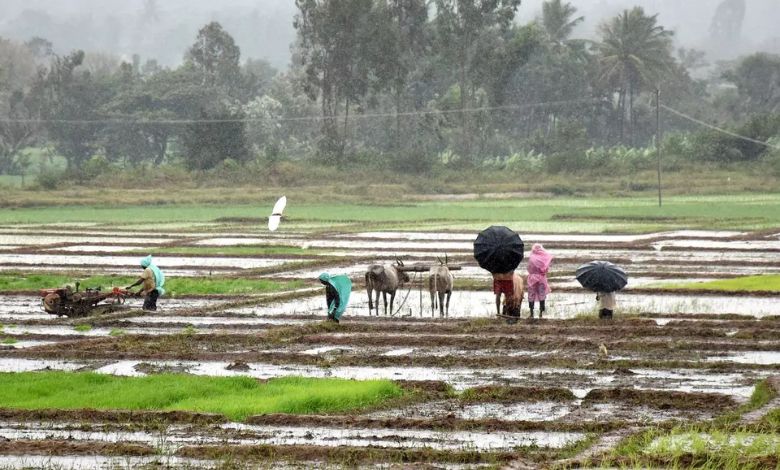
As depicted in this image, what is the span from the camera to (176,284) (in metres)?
23.6

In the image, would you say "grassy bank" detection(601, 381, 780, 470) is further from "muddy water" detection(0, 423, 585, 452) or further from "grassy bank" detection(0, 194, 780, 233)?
"grassy bank" detection(0, 194, 780, 233)

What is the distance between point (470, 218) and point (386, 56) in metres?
19.8

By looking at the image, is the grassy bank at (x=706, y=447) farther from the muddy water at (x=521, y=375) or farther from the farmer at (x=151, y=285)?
the farmer at (x=151, y=285)

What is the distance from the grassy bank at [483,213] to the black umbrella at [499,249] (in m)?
19.8

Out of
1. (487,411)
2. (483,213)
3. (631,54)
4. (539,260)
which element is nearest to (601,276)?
(539,260)

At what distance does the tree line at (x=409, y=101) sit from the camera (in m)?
61.9

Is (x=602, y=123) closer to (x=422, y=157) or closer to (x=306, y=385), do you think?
(x=422, y=157)

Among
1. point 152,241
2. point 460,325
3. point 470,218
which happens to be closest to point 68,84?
point 470,218

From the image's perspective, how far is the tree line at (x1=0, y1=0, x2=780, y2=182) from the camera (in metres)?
61.9

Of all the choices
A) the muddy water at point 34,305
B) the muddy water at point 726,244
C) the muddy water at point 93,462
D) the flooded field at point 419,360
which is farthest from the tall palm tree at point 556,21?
the muddy water at point 93,462

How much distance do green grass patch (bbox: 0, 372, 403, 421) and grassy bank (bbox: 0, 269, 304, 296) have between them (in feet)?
30.1

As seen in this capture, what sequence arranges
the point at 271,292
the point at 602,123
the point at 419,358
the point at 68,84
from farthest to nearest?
1. the point at 602,123
2. the point at 68,84
3. the point at 271,292
4. the point at 419,358

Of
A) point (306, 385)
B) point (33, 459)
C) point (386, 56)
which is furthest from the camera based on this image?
point (386, 56)

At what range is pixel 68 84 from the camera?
7231cm
